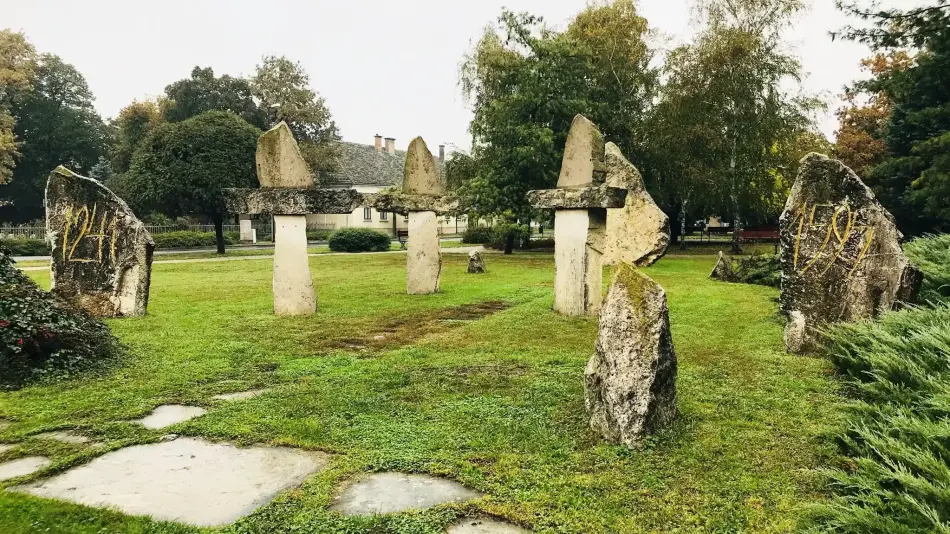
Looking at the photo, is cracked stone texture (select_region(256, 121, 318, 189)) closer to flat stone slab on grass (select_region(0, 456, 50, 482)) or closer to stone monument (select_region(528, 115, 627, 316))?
stone monument (select_region(528, 115, 627, 316))

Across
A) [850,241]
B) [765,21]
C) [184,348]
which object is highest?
[765,21]

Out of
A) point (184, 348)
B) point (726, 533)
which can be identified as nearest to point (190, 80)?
point (184, 348)

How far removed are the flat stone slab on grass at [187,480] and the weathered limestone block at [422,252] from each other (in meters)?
8.86

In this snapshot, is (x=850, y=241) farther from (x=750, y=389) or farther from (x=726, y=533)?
(x=726, y=533)

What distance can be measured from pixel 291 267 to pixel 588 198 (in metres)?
4.94

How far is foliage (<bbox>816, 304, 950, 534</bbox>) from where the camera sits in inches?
112

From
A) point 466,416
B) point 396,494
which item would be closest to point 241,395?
point 466,416

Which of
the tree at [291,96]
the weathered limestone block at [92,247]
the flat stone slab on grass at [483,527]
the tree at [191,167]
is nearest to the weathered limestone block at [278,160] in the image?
the weathered limestone block at [92,247]

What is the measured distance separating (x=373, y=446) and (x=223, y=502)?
3.55ft

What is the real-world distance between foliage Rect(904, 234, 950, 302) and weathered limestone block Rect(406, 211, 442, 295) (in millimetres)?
8365

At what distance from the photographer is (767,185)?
24922 mm

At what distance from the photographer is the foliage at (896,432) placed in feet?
9.30

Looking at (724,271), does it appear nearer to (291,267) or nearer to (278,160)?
(291,267)

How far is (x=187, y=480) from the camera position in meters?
3.73
